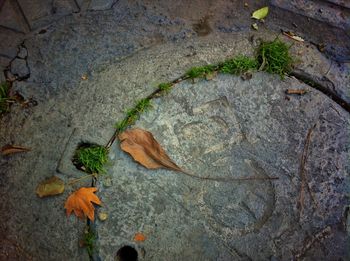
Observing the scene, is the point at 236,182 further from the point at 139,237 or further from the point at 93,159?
the point at 93,159

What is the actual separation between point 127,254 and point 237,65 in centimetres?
124

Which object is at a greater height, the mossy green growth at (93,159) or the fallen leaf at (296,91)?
the fallen leaf at (296,91)

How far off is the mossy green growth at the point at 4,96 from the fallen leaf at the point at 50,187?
1.70 ft

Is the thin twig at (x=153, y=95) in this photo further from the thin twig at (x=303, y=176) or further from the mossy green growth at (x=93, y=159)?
the thin twig at (x=303, y=176)

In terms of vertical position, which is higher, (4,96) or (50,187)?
(4,96)

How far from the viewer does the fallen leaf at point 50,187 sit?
200 centimetres

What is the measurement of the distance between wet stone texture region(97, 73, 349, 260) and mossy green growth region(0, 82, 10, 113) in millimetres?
692

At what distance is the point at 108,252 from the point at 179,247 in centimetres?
35

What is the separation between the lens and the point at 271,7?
260 cm

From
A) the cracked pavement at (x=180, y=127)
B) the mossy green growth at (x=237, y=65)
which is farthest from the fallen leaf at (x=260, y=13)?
the mossy green growth at (x=237, y=65)

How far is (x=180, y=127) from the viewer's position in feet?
7.05

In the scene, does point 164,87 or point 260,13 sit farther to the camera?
point 260,13

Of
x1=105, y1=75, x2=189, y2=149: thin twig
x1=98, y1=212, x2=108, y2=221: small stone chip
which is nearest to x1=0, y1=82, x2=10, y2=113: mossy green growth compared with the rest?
x1=105, y1=75, x2=189, y2=149: thin twig

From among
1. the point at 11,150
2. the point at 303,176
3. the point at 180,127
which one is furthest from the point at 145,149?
the point at 303,176
